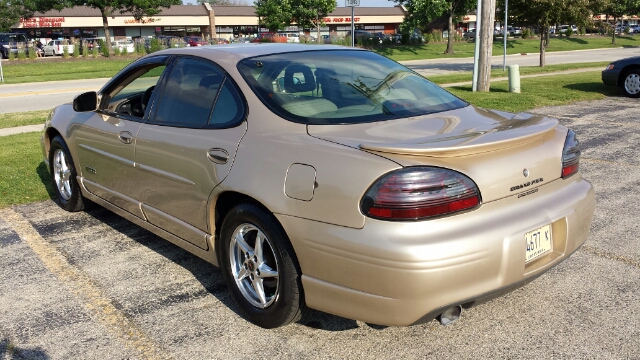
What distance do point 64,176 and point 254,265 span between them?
126 inches

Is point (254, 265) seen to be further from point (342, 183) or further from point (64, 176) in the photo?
point (64, 176)

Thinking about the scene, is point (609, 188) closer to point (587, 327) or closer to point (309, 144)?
point (587, 327)

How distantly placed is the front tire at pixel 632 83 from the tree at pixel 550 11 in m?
5.98

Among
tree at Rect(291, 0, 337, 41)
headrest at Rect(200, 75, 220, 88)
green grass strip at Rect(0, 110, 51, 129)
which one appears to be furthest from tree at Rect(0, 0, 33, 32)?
headrest at Rect(200, 75, 220, 88)

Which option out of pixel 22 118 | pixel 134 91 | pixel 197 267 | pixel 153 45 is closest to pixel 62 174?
pixel 134 91

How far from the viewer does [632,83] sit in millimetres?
14008

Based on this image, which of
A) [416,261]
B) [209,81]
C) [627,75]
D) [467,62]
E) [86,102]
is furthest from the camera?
[467,62]

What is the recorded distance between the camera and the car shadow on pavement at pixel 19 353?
10.4ft

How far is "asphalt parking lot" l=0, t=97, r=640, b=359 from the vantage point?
3.20 metres

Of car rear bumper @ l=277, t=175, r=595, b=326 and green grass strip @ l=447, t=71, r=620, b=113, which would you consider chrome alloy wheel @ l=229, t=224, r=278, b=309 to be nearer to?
car rear bumper @ l=277, t=175, r=595, b=326

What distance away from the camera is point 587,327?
336 cm

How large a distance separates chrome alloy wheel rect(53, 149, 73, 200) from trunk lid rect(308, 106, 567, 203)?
3395 millimetres

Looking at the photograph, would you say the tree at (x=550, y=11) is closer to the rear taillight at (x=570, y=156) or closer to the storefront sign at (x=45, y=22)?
the rear taillight at (x=570, y=156)

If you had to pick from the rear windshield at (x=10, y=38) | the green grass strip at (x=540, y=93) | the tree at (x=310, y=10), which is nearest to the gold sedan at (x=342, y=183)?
Result: the green grass strip at (x=540, y=93)
